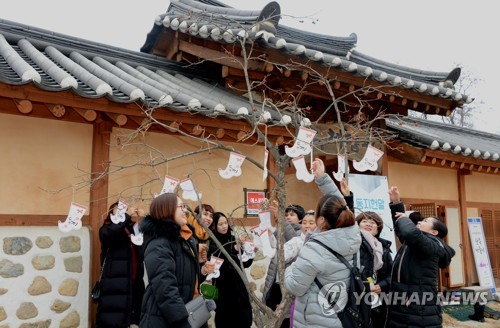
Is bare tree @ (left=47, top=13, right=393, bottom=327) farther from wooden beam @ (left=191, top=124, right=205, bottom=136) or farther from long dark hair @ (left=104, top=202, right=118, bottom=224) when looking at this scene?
long dark hair @ (left=104, top=202, right=118, bottom=224)

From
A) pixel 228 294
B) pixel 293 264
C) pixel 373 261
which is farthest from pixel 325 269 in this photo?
pixel 228 294

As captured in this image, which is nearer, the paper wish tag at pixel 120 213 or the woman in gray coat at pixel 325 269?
the woman in gray coat at pixel 325 269

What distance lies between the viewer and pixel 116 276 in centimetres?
443

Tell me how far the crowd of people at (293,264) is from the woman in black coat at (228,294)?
1 cm

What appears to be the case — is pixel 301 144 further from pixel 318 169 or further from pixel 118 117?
pixel 118 117

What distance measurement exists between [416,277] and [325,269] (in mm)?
1280

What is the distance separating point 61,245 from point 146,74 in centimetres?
279

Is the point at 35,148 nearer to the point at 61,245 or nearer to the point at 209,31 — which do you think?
the point at 61,245

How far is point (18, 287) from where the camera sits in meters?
4.23

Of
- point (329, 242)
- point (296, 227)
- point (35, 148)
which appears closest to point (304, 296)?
point (329, 242)

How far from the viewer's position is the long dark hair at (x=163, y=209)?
332cm

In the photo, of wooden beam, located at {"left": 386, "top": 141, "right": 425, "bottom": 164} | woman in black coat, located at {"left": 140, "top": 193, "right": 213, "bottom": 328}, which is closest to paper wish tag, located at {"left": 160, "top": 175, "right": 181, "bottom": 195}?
woman in black coat, located at {"left": 140, "top": 193, "right": 213, "bottom": 328}

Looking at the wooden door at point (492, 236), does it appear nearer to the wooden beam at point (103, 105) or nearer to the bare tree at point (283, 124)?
the bare tree at point (283, 124)

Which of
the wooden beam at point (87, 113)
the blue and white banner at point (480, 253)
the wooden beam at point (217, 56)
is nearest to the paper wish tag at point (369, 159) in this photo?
the wooden beam at point (217, 56)
